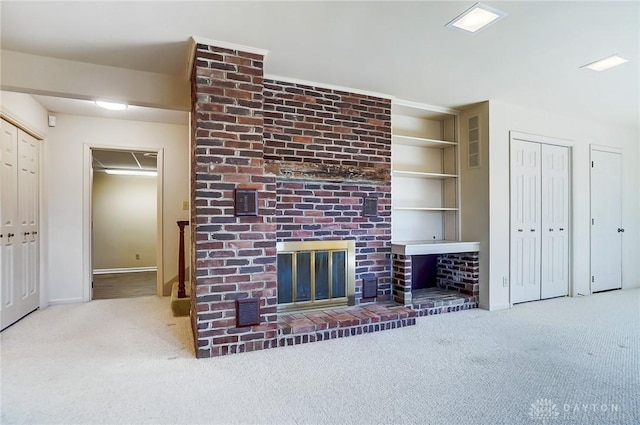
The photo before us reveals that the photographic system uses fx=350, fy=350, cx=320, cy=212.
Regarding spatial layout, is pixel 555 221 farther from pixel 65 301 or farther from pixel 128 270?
pixel 128 270

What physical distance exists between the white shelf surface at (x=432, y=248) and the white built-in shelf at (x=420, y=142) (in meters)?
1.19

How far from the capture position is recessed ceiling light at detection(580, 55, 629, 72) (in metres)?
2.85

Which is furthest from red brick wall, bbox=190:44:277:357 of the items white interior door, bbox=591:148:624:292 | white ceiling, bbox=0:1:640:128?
white interior door, bbox=591:148:624:292

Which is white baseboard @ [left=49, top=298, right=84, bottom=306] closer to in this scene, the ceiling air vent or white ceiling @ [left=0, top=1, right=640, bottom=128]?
white ceiling @ [left=0, top=1, right=640, bottom=128]

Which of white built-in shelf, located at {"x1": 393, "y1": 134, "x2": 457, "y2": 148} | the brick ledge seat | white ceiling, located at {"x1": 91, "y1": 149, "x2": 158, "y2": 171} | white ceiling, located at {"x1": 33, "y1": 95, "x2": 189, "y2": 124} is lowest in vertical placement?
the brick ledge seat

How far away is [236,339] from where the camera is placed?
8.70 feet

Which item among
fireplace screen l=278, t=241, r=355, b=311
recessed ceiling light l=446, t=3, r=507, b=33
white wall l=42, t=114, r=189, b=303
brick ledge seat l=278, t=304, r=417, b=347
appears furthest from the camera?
white wall l=42, t=114, r=189, b=303

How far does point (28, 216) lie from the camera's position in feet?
12.1

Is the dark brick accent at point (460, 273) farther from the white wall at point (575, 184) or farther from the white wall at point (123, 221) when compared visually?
the white wall at point (123, 221)

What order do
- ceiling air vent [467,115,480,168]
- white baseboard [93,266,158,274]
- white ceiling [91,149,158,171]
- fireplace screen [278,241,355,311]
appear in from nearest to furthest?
fireplace screen [278,241,355,311] < ceiling air vent [467,115,480,168] < white ceiling [91,149,158,171] < white baseboard [93,266,158,274]

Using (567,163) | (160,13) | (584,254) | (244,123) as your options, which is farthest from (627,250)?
(160,13)

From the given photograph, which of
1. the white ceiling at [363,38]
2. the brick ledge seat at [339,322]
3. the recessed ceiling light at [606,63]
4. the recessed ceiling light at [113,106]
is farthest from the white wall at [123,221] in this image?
the recessed ceiling light at [606,63]

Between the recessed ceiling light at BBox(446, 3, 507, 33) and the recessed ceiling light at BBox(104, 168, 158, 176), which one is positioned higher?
the recessed ceiling light at BBox(446, 3, 507, 33)

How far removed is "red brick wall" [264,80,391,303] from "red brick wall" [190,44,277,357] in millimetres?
525
